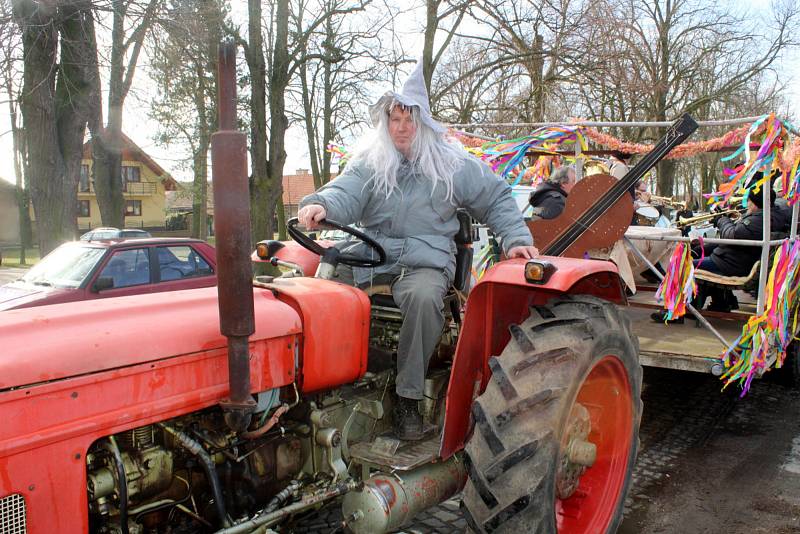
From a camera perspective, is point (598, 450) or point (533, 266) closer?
point (533, 266)

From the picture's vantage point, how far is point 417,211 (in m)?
2.84

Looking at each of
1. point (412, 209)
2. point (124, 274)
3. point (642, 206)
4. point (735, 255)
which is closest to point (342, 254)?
point (412, 209)

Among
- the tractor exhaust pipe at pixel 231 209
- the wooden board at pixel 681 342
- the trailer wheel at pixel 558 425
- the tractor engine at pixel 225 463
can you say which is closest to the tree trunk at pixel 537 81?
the wooden board at pixel 681 342

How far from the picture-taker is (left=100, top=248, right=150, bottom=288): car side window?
25.7 feet

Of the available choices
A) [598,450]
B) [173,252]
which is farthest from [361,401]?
[173,252]

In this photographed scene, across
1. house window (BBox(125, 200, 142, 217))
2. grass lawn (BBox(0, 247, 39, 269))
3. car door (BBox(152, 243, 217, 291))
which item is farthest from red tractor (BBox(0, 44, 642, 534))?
house window (BBox(125, 200, 142, 217))

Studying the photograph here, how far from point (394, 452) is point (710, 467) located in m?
2.50

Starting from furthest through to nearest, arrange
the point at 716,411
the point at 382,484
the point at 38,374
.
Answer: the point at 716,411
the point at 382,484
the point at 38,374

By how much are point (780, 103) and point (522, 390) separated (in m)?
29.8

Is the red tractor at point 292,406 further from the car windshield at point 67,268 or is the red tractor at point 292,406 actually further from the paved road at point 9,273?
the paved road at point 9,273

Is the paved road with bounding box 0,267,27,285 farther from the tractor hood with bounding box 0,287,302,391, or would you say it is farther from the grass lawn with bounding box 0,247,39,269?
the tractor hood with bounding box 0,287,302,391

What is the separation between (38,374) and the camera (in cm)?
165

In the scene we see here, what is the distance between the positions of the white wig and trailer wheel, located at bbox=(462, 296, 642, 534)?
773mm

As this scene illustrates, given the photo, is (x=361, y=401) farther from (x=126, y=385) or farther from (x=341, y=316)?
(x=126, y=385)
